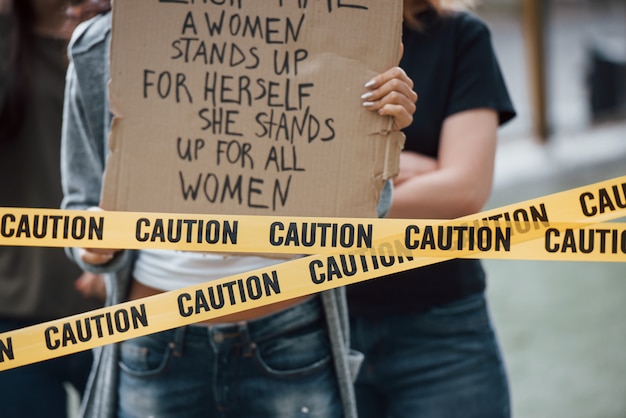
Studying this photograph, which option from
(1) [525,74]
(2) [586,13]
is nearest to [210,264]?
(1) [525,74]

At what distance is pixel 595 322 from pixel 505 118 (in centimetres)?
268

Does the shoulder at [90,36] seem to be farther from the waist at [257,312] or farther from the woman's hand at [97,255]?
the waist at [257,312]

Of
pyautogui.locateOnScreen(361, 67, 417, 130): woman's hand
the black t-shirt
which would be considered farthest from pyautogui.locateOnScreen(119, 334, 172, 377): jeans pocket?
pyautogui.locateOnScreen(361, 67, 417, 130): woman's hand

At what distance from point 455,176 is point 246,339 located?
1.74 feet

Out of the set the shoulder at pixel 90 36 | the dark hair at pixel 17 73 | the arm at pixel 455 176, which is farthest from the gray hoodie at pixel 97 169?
the dark hair at pixel 17 73

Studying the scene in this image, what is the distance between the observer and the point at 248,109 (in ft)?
4.62

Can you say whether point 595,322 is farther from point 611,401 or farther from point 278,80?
point 278,80

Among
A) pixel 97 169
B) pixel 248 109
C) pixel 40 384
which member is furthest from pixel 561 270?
pixel 248 109

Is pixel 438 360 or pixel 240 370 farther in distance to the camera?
pixel 438 360

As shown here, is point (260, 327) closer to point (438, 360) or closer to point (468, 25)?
point (438, 360)

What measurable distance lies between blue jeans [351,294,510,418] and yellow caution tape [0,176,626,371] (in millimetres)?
513

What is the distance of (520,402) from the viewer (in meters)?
3.52

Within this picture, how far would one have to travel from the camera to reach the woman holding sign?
158cm

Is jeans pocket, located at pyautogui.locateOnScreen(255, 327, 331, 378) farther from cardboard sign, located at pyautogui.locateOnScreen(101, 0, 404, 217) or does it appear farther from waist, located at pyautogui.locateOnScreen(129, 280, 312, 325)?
cardboard sign, located at pyautogui.locateOnScreen(101, 0, 404, 217)
